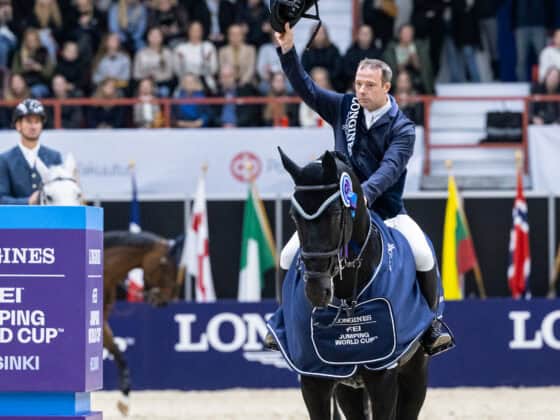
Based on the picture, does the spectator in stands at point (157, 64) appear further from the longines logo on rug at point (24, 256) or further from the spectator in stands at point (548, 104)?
the longines logo on rug at point (24, 256)

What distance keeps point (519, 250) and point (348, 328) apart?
35.4ft

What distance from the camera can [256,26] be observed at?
21344 millimetres

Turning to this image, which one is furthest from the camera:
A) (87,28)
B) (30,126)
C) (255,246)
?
(87,28)

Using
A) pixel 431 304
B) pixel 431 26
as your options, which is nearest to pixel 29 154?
pixel 431 304

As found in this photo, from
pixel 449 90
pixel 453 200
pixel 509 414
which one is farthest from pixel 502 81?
pixel 509 414

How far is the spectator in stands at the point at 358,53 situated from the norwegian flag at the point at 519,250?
2806mm

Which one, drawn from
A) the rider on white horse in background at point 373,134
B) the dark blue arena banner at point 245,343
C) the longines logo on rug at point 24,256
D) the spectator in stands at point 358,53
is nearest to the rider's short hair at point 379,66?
the rider on white horse in background at point 373,134

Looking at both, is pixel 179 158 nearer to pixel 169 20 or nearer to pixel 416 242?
pixel 169 20

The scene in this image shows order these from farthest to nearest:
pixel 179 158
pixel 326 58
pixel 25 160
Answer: pixel 326 58, pixel 179 158, pixel 25 160

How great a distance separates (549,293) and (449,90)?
384 cm

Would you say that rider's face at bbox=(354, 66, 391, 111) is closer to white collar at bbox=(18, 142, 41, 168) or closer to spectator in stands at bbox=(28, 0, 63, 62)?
white collar at bbox=(18, 142, 41, 168)

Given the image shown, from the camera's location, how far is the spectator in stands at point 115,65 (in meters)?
21.0

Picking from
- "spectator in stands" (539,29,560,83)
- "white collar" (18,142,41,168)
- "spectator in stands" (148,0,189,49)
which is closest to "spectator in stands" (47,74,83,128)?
"spectator in stands" (148,0,189,49)

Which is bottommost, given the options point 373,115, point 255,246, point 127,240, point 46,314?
point 255,246
